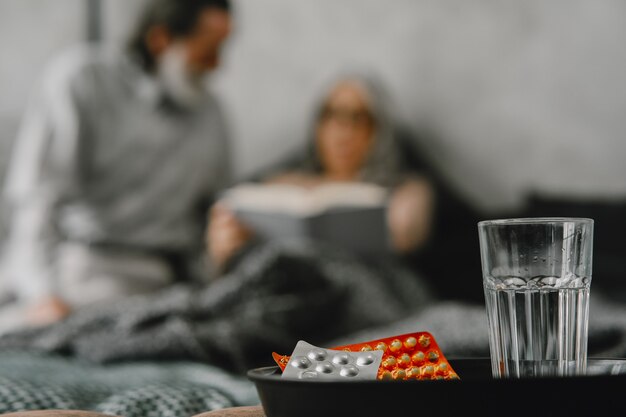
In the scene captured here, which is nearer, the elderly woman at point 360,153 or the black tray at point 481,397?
the black tray at point 481,397

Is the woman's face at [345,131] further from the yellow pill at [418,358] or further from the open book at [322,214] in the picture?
the yellow pill at [418,358]

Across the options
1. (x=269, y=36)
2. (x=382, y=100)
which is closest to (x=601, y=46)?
(x=382, y=100)

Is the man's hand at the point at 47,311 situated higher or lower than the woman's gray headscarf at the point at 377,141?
lower

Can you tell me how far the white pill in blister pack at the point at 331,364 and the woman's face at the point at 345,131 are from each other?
219 cm

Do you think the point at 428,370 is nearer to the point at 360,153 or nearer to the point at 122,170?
the point at 122,170

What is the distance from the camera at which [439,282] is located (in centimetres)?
247

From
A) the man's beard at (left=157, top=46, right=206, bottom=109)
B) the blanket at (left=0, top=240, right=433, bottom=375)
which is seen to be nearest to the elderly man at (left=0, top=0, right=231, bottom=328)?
the man's beard at (left=157, top=46, right=206, bottom=109)

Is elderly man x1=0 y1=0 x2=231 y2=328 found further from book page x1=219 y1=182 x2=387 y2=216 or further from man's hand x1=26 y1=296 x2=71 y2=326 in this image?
book page x1=219 y1=182 x2=387 y2=216

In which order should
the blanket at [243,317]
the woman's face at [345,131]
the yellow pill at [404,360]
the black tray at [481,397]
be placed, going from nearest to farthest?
the black tray at [481,397], the yellow pill at [404,360], the blanket at [243,317], the woman's face at [345,131]

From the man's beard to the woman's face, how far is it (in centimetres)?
51

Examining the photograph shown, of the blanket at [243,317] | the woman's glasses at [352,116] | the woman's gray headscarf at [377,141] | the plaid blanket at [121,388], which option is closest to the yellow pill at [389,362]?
the plaid blanket at [121,388]

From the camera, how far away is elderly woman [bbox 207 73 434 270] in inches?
102

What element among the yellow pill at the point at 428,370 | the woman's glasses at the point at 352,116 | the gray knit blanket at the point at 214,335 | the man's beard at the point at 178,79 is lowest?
the gray knit blanket at the point at 214,335

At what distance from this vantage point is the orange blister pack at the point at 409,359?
53cm
